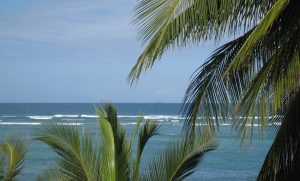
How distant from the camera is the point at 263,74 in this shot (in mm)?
3957

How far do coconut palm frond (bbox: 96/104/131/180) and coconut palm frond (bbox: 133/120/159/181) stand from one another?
0.34 feet

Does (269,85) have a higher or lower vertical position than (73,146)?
higher

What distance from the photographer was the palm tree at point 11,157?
24.3 ft

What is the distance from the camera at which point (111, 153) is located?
512 centimetres

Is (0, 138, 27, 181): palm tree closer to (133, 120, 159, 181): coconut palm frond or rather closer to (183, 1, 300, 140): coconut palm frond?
(133, 120, 159, 181): coconut palm frond

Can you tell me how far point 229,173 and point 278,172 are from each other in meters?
22.3

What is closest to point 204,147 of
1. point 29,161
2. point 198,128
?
point 198,128

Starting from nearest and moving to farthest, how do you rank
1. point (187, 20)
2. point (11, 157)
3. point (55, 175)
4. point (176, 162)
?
point (187, 20) → point (176, 162) → point (55, 175) → point (11, 157)

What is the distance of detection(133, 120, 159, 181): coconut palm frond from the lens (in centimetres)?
538

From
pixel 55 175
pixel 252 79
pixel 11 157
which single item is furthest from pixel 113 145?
pixel 11 157

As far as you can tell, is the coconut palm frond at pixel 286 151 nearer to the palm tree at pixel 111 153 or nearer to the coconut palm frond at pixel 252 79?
the coconut palm frond at pixel 252 79

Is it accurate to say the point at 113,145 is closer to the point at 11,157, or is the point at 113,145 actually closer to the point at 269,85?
the point at 269,85

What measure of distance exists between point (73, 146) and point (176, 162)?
1000mm

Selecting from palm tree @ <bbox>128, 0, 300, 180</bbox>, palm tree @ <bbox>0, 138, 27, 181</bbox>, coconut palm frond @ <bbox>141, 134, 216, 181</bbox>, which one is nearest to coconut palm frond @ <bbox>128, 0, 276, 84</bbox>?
palm tree @ <bbox>128, 0, 300, 180</bbox>
